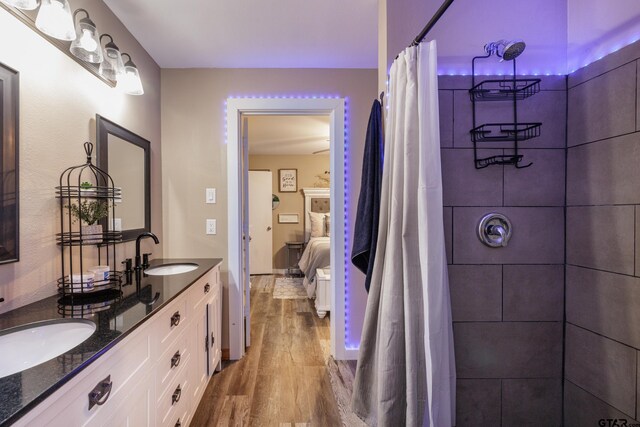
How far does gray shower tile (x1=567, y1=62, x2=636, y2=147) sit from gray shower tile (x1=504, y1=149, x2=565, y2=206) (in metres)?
0.10

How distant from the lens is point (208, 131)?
223 centimetres

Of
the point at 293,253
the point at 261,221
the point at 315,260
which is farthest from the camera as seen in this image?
the point at 293,253

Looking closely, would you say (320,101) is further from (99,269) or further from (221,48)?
(99,269)

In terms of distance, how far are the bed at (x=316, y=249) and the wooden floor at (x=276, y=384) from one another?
0.36m

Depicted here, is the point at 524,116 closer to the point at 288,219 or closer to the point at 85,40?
the point at 85,40

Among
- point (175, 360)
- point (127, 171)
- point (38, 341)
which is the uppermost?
point (127, 171)

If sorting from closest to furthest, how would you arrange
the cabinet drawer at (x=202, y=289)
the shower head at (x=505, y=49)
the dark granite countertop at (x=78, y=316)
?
the dark granite countertop at (x=78, y=316)
the shower head at (x=505, y=49)
the cabinet drawer at (x=202, y=289)

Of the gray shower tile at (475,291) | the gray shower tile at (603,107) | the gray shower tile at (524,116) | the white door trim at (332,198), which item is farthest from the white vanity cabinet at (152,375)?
the gray shower tile at (603,107)

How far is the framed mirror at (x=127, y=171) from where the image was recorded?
1.56m

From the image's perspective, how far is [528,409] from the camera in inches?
50.2

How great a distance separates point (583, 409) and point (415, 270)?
0.98 m

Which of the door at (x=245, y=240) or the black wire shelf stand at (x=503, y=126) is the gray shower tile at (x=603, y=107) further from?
the door at (x=245, y=240)

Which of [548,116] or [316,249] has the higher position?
[548,116]

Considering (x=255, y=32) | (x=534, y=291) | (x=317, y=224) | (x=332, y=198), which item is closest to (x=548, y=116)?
(x=534, y=291)
